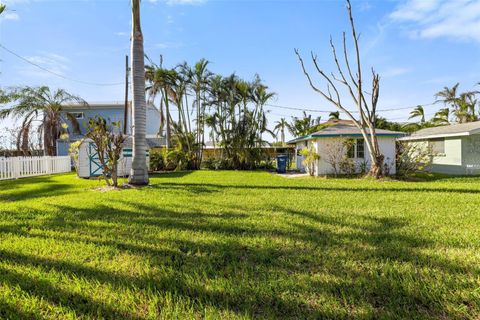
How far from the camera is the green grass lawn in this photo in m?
1.99

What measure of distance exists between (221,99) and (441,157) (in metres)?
15.4

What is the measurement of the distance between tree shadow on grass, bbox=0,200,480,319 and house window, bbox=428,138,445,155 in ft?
50.0

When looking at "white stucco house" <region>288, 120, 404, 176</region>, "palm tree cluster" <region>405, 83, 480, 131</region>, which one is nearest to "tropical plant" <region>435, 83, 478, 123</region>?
"palm tree cluster" <region>405, 83, 480, 131</region>

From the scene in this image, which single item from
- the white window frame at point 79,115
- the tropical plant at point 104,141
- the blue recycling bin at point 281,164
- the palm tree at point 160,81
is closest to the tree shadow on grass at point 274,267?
the tropical plant at point 104,141

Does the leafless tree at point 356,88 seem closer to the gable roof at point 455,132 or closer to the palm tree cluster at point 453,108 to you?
the gable roof at point 455,132

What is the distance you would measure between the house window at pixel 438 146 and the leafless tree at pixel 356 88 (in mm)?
6122

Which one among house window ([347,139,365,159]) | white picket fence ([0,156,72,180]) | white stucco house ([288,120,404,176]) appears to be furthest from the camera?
house window ([347,139,365,159])

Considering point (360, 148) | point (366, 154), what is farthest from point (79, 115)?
point (366, 154)

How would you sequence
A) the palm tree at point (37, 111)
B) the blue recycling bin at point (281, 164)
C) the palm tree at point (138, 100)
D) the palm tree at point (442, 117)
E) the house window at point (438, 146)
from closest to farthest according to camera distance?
the palm tree at point (138, 100) → the house window at point (438, 146) → the blue recycling bin at point (281, 164) → the palm tree at point (37, 111) → the palm tree at point (442, 117)

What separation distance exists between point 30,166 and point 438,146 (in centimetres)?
2470

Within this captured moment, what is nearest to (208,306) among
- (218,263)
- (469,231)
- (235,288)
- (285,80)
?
(235,288)

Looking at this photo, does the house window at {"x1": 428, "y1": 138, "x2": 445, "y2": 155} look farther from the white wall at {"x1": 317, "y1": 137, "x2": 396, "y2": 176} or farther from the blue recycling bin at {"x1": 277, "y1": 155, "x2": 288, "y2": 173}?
the blue recycling bin at {"x1": 277, "y1": 155, "x2": 288, "y2": 173}

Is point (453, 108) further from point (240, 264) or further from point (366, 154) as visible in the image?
point (240, 264)

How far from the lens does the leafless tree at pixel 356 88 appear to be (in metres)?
11.8
